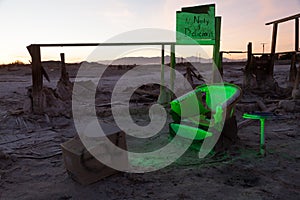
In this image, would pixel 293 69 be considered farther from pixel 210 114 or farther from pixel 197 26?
pixel 210 114

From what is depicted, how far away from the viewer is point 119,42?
25.3ft

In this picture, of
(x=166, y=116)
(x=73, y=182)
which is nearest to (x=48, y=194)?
(x=73, y=182)

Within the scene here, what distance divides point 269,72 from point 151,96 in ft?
17.4

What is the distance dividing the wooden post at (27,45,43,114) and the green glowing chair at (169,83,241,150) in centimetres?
434

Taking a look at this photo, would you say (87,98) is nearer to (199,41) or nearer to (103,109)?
(103,109)

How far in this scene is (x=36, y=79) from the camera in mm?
7723

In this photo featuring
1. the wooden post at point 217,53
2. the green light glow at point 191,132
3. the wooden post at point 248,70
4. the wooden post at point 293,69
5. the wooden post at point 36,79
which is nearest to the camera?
the green light glow at point 191,132

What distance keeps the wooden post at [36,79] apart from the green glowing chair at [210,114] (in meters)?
4.34

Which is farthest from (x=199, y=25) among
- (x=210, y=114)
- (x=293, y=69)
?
(x=293, y=69)

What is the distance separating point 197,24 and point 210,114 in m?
2.95

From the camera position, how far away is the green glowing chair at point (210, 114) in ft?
15.2

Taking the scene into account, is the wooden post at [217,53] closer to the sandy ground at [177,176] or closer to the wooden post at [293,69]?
the sandy ground at [177,176]

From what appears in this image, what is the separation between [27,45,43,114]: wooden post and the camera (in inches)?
301

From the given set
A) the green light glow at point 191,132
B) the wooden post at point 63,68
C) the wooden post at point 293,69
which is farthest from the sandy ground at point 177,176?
the wooden post at point 293,69
